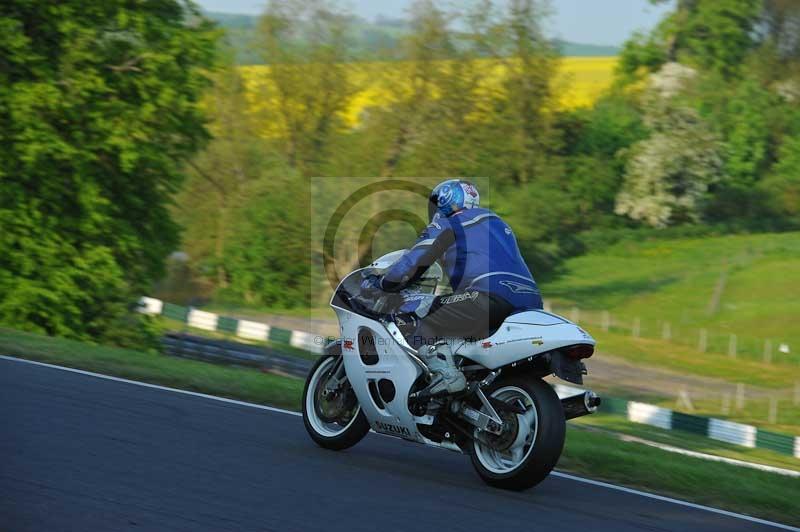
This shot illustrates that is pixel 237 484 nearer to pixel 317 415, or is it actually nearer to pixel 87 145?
pixel 317 415

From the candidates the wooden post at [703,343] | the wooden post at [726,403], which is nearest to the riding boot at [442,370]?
the wooden post at [726,403]

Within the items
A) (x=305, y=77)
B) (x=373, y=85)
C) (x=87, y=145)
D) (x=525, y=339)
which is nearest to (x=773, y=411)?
(x=87, y=145)

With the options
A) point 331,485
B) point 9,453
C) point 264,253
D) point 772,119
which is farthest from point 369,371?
point 772,119

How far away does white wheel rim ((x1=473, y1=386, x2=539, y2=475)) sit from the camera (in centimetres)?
722

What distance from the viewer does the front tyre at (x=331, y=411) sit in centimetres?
834

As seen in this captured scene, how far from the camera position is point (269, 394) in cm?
1096

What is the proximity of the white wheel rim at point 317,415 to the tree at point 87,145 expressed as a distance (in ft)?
54.8

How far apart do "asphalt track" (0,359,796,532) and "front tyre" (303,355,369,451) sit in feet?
0.47

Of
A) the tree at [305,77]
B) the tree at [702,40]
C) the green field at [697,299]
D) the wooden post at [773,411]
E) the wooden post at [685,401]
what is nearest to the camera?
the wooden post at [773,411]

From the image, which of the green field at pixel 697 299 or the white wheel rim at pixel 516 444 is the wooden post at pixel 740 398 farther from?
the white wheel rim at pixel 516 444

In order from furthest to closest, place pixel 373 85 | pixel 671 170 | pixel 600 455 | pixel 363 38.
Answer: pixel 671 170 → pixel 363 38 → pixel 373 85 → pixel 600 455

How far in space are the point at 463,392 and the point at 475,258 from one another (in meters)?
0.93

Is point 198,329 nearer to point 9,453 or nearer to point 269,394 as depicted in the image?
point 269,394

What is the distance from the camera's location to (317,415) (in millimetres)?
8562
